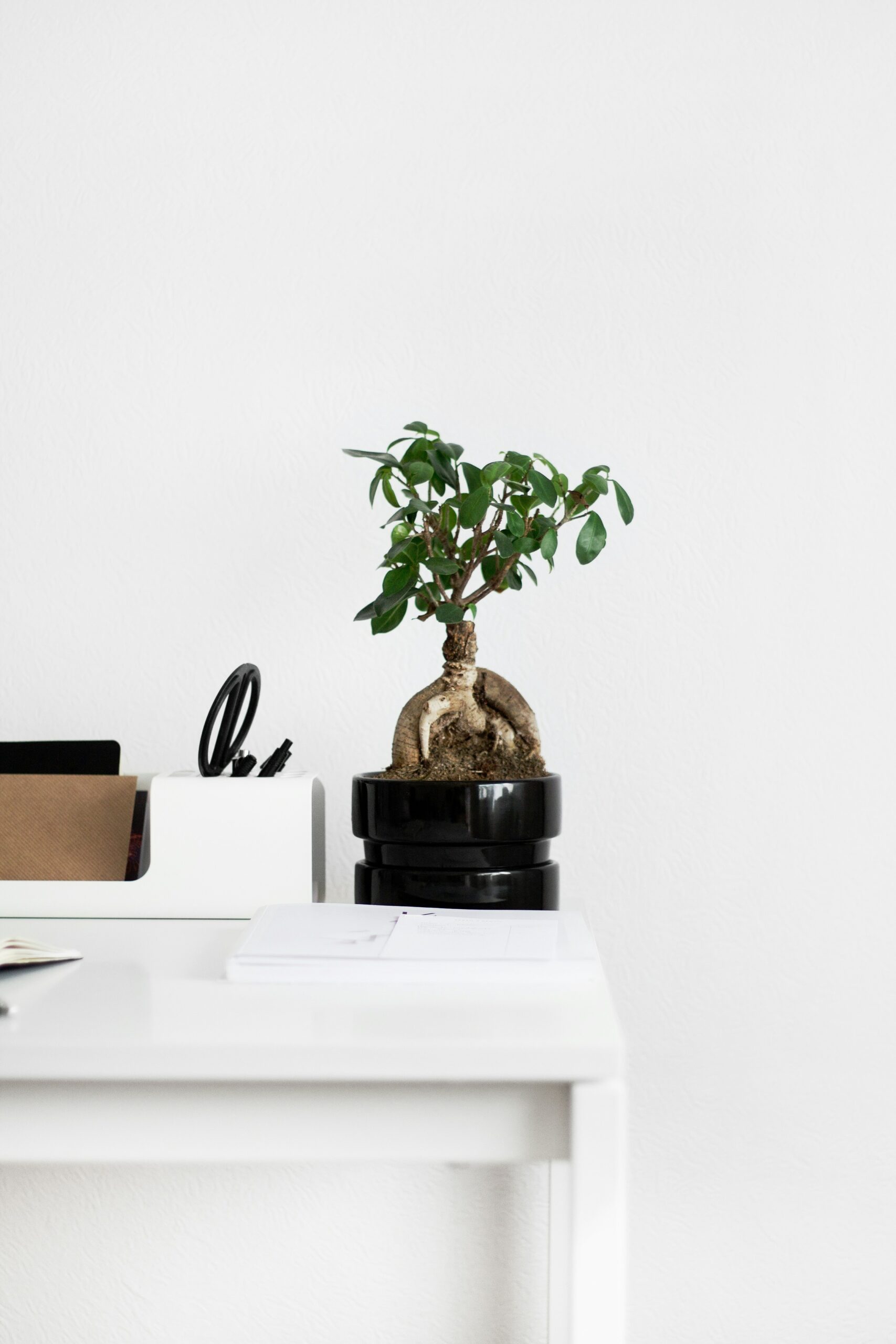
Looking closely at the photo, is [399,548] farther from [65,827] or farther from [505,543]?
[65,827]

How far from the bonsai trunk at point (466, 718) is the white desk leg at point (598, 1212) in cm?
42

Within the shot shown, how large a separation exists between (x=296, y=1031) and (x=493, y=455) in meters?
0.74

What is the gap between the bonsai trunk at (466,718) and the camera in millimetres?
958

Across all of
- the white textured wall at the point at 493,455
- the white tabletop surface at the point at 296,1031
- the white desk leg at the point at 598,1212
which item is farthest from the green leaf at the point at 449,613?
the white desk leg at the point at 598,1212

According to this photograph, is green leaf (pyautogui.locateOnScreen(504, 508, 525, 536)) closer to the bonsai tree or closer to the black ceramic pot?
the bonsai tree

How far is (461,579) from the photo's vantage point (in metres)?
0.96

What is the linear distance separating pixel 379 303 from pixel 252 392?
0.17 metres

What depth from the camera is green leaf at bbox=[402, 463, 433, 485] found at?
893 millimetres

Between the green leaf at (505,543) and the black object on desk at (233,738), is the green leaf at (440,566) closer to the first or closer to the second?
the green leaf at (505,543)

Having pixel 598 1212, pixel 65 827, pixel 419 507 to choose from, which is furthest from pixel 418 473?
pixel 598 1212

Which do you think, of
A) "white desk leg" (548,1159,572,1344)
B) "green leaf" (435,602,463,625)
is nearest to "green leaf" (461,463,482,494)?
"green leaf" (435,602,463,625)

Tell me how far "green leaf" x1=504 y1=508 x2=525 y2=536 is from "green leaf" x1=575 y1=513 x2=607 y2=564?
0.18 ft

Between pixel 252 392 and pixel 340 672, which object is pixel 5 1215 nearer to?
pixel 340 672

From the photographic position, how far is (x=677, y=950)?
1158mm
